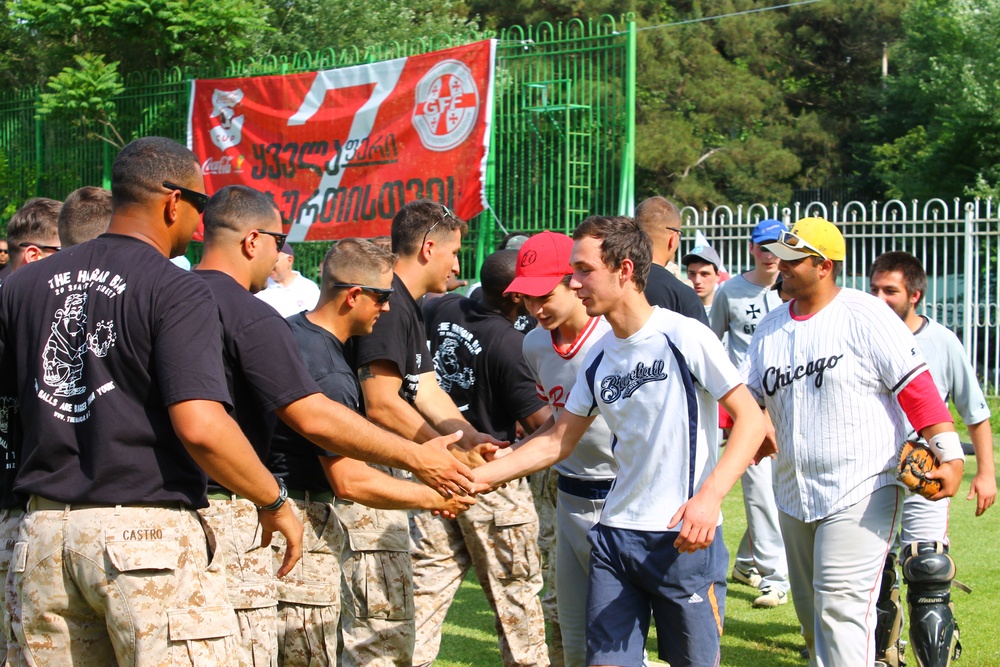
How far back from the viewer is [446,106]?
1317 cm

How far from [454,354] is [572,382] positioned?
44.9 inches

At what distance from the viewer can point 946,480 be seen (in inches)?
186

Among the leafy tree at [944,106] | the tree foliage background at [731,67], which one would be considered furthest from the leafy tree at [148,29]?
the leafy tree at [944,106]

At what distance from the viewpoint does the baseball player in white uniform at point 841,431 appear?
15.6ft

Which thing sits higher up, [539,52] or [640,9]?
[640,9]

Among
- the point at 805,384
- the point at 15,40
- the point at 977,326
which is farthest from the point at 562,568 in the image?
the point at 15,40

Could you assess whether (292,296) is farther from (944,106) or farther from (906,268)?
(944,106)

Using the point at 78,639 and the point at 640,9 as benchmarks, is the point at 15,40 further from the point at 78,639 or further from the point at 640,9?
the point at 640,9

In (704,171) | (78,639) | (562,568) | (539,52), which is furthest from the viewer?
(704,171)

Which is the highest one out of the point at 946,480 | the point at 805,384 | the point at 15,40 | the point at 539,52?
the point at 15,40

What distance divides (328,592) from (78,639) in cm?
152

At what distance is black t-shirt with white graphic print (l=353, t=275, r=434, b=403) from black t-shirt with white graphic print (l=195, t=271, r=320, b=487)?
1305mm

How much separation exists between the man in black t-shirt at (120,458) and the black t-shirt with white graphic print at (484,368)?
2.70m

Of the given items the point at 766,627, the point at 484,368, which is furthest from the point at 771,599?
the point at 484,368
